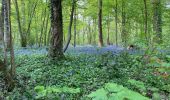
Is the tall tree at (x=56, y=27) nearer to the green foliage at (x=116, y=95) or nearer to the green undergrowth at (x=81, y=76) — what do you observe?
the green undergrowth at (x=81, y=76)

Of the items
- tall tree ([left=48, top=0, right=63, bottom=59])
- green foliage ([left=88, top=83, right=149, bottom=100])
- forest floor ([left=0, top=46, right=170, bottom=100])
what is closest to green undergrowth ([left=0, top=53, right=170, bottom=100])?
forest floor ([left=0, top=46, right=170, bottom=100])

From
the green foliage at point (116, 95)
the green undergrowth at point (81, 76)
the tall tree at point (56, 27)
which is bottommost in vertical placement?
the green undergrowth at point (81, 76)

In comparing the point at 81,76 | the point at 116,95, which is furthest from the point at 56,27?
the point at 116,95

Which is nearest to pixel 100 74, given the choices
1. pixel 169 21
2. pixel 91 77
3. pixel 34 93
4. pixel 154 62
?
pixel 91 77

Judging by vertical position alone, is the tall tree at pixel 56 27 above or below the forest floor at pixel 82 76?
above

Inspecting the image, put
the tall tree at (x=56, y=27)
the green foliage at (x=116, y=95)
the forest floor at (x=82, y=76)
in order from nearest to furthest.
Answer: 1. the green foliage at (x=116, y=95)
2. the forest floor at (x=82, y=76)
3. the tall tree at (x=56, y=27)

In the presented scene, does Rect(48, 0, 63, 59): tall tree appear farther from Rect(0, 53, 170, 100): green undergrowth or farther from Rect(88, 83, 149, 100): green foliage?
Rect(88, 83, 149, 100): green foliage

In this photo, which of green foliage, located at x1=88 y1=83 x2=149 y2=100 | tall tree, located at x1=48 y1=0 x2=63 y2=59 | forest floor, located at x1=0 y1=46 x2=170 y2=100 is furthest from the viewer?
tall tree, located at x1=48 y1=0 x2=63 y2=59

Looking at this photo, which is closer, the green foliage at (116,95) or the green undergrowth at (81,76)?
the green foliage at (116,95)

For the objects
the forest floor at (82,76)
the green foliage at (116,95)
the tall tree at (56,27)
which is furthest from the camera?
the tall tree at (56,27)

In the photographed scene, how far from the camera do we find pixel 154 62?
4676mm

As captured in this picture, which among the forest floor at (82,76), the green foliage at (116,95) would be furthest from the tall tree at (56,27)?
the green foliage at (116,95)

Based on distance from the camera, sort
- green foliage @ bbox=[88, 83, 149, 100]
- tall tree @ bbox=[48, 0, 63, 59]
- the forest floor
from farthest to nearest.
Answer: tall tree @ bbox=[48, 0, 63, 59] → the forest floor → green foliage @ bbox=[88, 83, 149, 100]

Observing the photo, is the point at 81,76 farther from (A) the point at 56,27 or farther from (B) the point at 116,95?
(B) the point at 116,95
